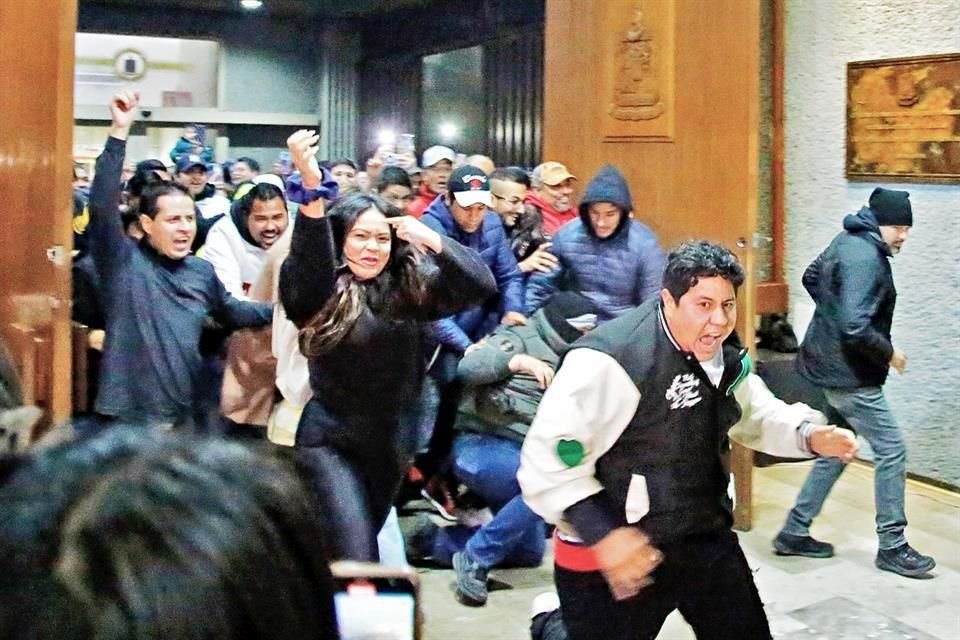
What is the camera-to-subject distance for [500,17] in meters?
10.1

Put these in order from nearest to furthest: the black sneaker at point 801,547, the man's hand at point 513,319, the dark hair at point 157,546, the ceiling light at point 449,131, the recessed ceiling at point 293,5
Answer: the dark hair at point 157,546, the man's hand at point 513,319, the black sneaker at point 801,547, the ceiling light at point 449,131, the recessed ceiling at point 293,5

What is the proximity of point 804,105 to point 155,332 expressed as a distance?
4053 millimetres

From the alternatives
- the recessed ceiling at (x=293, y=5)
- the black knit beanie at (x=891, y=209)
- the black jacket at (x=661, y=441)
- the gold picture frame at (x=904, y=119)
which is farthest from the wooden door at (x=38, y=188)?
the recessed ceiling at (x=293, y=5)

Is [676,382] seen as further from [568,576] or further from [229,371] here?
[229,371]

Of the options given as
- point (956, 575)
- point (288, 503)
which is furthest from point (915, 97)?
point (288, 503)

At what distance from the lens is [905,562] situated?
4602 millimetres

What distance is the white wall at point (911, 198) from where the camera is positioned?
5684 millimetres

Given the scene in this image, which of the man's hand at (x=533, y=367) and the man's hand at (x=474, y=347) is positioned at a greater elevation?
the man's hand at (x=474, y=347)

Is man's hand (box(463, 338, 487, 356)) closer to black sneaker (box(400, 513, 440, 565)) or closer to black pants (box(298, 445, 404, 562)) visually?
black sneaker (box(400, 513, 440, 565))

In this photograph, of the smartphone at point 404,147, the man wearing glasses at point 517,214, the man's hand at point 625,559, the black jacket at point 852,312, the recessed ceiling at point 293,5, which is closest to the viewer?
the man's hand at point 625,559

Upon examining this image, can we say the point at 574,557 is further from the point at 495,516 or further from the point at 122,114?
the point at 122,114

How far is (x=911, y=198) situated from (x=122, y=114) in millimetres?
3872

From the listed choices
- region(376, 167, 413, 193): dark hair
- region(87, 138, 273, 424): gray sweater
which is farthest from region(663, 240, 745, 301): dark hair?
region(376, 167, 413, 193): dark hair

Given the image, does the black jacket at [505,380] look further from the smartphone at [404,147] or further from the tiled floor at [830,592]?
the smartphone at [404,147]
